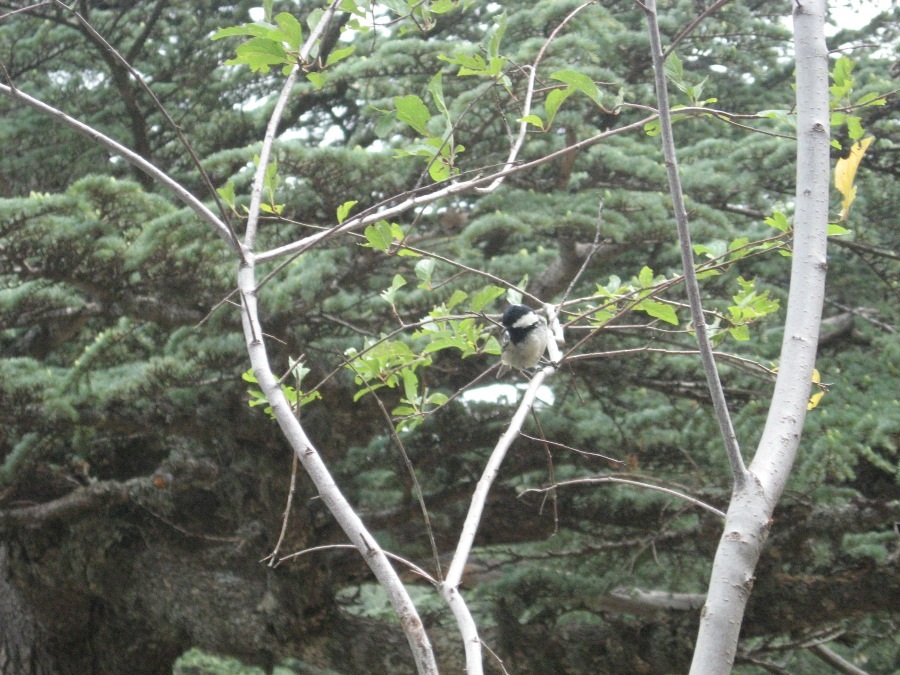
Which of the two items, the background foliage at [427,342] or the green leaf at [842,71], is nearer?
the green leaf at [842,71]

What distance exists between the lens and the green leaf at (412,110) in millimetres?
1444

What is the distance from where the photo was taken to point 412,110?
1.46 meters

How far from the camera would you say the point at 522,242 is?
493 centimetres

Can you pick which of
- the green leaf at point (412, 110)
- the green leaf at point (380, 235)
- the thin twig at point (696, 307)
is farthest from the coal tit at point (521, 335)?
the thin twig at point (696, 307)

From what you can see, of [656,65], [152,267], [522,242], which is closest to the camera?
[656,65]

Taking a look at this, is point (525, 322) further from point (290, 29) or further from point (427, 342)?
point (290, 29)

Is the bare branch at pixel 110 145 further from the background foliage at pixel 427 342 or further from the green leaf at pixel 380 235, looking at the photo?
the background foliage at pixel 427 342

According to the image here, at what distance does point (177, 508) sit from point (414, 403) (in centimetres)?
365

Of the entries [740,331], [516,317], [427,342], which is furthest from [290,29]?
[427,342]

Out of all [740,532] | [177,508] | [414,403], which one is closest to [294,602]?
[177,508]

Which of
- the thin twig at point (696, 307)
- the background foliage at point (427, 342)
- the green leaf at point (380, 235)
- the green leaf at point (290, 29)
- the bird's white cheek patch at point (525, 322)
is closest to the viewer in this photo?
the thin twig at point (696, 307)

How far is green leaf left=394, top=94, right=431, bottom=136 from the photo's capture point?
4.74 feet

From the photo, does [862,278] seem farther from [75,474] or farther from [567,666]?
[75,474]

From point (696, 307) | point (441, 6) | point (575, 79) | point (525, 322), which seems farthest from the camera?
point (525, 322)
